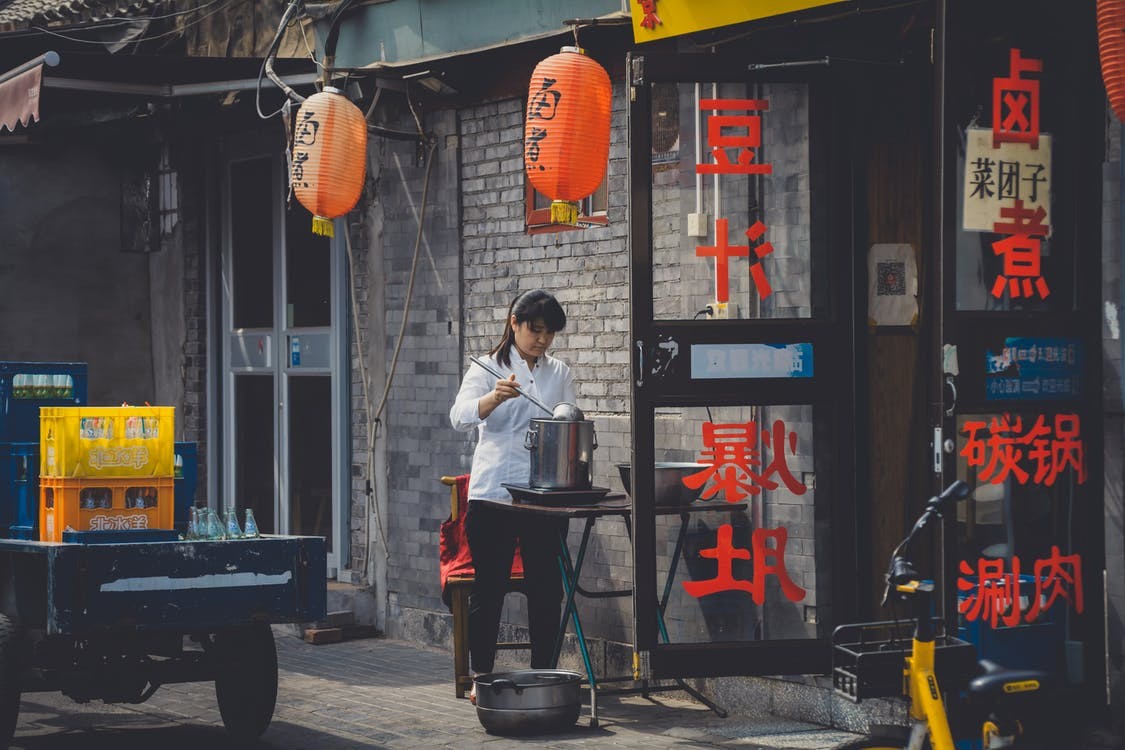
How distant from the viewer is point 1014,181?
22.5 ft

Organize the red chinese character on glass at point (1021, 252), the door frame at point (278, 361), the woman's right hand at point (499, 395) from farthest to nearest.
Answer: the door frame at point (278, 361), the woman's right hand at point (499, 395), the red chinese character on glass at point (1021, 252)

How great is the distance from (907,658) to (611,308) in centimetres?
397

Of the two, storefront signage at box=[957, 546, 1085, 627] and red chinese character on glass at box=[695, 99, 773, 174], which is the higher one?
red chinese character on glass at box=[695, 99, 773, 174]

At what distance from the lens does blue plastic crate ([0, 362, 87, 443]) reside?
8078 millimetres

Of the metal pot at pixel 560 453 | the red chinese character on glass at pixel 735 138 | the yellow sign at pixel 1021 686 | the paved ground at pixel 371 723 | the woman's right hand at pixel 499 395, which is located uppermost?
the red chinese character on glass at pixel 735 138

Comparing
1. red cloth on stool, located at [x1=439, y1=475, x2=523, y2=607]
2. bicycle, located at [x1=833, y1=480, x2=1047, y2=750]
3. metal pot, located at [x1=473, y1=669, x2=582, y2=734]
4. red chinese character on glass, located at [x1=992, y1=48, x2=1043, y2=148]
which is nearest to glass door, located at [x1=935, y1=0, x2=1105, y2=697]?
red chinese character on glass, located at [x1=992, y1=48, x2=1043, y2=148]

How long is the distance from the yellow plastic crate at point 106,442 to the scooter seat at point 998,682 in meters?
3.87

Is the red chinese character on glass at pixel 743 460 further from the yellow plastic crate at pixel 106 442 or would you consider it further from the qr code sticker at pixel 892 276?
the yellow plastic crate at pixel 106 442

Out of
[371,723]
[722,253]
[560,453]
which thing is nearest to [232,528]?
[371,723]

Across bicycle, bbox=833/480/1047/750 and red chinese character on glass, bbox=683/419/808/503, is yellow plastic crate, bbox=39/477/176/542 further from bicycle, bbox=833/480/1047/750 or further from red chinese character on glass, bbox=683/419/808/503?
bicycle, bbox=833/480/1047/750

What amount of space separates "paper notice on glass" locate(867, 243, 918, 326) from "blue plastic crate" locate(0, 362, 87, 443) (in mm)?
3873

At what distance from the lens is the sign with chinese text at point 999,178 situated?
677cm

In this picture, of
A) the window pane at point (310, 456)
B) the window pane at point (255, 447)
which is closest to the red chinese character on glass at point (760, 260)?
the window pane at point (310, 456)

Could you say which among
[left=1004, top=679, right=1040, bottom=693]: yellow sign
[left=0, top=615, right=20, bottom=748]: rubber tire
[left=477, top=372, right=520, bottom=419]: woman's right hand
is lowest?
[left=0, top=615, right=20, bottom=748]: rubber tire
